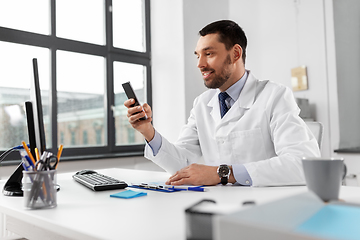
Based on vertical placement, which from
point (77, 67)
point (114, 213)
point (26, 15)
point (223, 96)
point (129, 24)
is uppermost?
point (129, 24)

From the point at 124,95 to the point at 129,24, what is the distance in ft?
Answer: 2.64

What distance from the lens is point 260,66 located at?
11.8 feet

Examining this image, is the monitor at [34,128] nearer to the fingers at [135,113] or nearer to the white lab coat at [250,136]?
the fingers at [135,113]

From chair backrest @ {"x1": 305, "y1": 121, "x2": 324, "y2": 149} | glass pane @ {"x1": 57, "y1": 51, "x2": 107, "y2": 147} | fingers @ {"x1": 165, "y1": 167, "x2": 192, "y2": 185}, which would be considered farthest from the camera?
glass pane @ {"x1": 57, "y1": 51, "x2": 107, "y2": 147}

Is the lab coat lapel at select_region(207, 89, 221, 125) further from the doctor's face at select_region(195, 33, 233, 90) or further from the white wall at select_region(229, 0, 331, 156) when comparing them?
the white wall at select_region(229, 0, 331, 156)

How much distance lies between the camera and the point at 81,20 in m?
3.12

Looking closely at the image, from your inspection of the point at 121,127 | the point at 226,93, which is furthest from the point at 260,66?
the point at 226,93

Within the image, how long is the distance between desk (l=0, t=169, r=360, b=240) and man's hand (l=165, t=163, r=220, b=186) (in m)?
0.04

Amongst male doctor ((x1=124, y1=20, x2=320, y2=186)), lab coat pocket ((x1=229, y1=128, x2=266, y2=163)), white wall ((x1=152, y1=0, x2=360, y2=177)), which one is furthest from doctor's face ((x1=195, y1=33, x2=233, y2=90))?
white wall ((x1=152, y1=0, x2=360, y2=177))

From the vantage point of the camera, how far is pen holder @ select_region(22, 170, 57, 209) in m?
0.79

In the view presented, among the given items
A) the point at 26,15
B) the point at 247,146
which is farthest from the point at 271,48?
the point at 26,15

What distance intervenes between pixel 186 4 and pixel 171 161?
2.23 m

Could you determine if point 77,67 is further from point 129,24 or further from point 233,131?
point 233,131

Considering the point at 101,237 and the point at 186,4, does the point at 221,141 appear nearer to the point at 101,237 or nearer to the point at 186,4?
the point at 101,237
